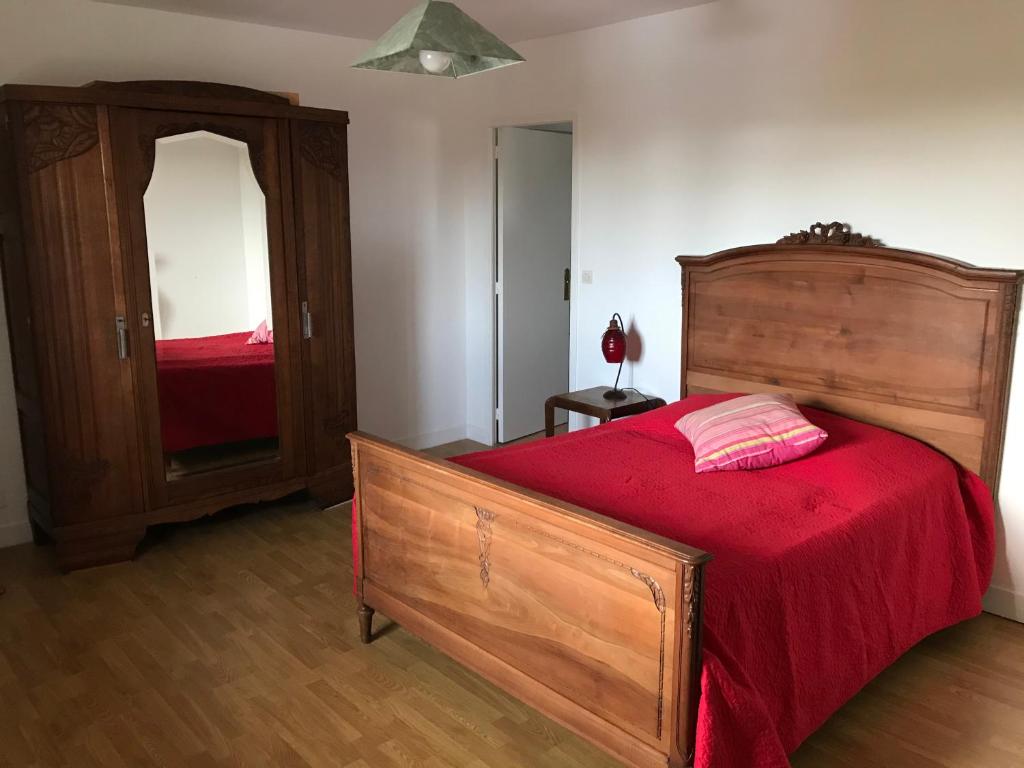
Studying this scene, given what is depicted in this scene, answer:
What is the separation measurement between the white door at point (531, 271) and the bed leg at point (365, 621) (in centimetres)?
243

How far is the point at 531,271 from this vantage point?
16.9 feet

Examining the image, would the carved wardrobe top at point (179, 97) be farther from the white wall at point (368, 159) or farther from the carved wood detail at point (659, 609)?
the carved wood detail at point (659, 609)

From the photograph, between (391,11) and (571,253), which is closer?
(391,11)

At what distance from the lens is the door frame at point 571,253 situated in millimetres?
4418

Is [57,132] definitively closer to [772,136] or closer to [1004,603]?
[772,136]

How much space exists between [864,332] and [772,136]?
95 cm

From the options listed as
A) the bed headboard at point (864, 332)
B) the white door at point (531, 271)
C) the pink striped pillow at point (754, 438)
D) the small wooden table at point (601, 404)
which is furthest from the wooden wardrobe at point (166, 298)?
the pink striped pillow at point (754, 438)

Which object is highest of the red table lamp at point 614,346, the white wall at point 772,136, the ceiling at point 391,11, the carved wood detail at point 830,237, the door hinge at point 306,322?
the ceiling at point 391,11

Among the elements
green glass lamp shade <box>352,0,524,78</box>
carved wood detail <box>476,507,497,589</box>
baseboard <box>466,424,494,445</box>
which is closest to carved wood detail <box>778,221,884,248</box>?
green glass lamp shade <box>352,0,524,78</box>

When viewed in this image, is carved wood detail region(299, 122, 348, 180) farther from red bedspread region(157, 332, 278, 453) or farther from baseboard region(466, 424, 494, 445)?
baseboard region(466, 424, 494, 445)

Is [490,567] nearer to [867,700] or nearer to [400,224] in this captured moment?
[867,700]

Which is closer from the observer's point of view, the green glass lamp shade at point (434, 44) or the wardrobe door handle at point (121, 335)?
the green glass lamp shade at point (434, 44)

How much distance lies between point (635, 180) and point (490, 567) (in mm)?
2477

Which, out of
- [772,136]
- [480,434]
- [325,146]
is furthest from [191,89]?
[480,434]
